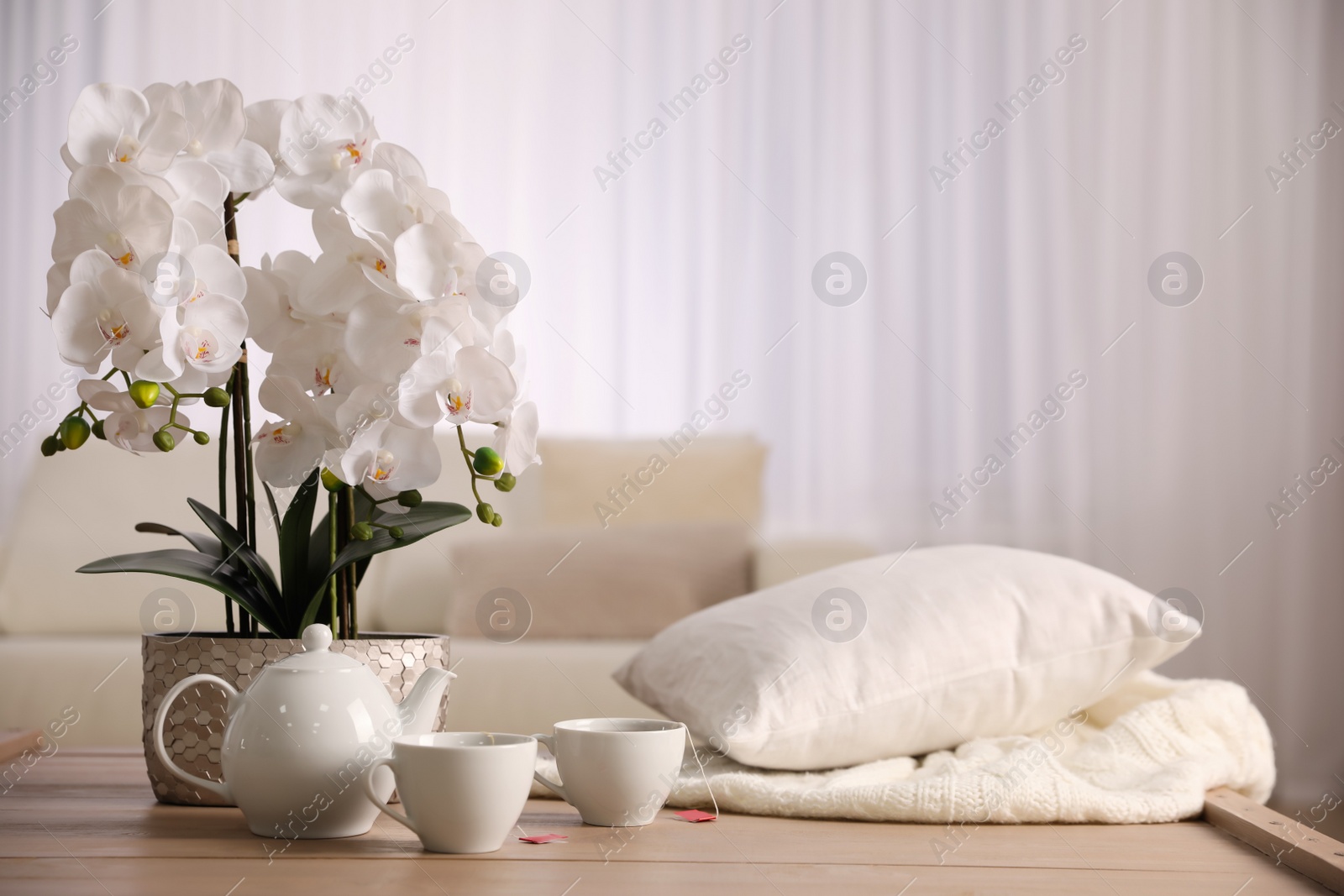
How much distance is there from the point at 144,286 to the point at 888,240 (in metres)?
2.40

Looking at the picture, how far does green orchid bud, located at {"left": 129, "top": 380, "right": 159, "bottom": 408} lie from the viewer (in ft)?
2.15

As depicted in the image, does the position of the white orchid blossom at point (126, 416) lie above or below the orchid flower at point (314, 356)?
below

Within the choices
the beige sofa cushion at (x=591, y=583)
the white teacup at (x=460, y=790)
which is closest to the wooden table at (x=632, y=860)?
the white teacup at (x=460, y=790)

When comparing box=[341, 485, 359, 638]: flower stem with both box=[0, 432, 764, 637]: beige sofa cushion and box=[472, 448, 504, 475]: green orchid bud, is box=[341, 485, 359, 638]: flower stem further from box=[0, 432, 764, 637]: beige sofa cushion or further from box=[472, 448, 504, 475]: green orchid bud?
box=[0, 432, 764, 637]: beige sofa cushion

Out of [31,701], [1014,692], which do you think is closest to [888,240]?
[1014,692]

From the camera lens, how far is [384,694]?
72 cm

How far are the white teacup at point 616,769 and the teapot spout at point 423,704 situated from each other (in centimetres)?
7

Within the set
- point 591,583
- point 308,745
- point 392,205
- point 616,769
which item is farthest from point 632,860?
point 591,583

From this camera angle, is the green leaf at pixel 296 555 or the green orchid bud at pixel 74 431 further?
the green leaf at pixel 296 555

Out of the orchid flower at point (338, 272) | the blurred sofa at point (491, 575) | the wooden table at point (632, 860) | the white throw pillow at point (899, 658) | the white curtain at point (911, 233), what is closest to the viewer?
the wooden table at point (632, 860)

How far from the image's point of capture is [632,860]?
66cm

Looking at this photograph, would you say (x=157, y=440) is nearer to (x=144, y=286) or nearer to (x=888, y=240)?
(x=144, y=286)

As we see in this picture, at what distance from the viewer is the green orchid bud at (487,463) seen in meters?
0.69

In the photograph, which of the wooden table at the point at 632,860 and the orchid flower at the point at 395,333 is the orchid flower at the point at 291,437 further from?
the wooden table at the point at 632,860
